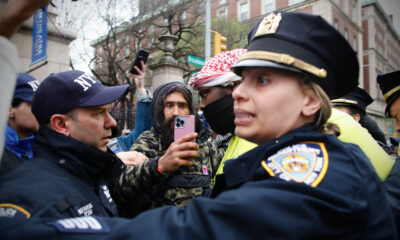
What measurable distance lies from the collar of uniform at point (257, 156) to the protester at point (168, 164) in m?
0.85

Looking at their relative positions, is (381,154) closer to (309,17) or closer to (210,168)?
(309,17)

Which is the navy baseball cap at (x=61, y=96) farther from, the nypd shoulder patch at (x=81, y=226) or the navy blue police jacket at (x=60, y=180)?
the nypd shoulder patch at (x=81, y=226)

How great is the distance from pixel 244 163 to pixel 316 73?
1.68 feet

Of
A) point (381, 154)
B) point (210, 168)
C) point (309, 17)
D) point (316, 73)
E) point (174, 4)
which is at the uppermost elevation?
point (174, 4)

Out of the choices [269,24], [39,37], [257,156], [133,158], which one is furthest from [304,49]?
[39,37]

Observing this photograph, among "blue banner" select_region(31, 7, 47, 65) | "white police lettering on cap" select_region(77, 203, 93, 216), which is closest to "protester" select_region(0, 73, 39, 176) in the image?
"white police lettering on cap" select_region(77, 203, 93, 216)

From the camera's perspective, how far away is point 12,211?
116 cm

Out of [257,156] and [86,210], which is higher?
[257,156]

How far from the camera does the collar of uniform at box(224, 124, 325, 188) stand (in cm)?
108

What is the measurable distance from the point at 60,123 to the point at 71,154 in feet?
0.93

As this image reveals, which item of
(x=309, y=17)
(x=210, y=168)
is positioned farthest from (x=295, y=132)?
(x=210, y=168)

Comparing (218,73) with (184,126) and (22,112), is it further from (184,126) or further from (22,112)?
(22,112)

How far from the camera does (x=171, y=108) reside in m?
2.87

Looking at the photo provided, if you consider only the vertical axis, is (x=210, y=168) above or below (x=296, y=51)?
below
